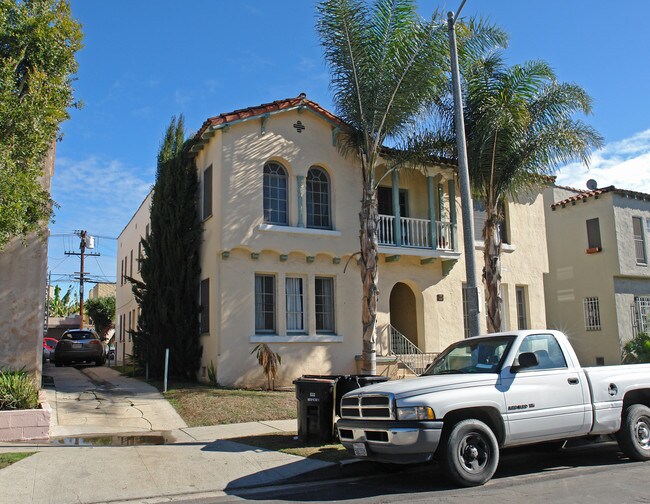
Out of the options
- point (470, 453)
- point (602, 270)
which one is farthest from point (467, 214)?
point (602, 270)

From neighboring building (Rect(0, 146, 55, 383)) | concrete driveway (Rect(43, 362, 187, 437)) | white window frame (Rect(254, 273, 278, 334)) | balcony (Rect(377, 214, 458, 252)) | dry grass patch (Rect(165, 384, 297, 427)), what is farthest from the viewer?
balcony (Rect(377, 214, 458, 252))

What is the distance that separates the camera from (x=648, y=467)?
26.6ft

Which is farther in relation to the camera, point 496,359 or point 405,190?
point 405,190

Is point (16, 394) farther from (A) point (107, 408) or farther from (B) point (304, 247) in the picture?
(B) point (304, 247)

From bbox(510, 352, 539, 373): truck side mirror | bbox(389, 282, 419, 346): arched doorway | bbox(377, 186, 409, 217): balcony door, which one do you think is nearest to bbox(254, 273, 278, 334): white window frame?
bbox(377, 186, 409, 217): balcony door

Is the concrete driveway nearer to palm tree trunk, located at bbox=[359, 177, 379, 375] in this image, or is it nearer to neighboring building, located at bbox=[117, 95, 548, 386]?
neighboring building, located at bbox=[117, 95, 548, 386]

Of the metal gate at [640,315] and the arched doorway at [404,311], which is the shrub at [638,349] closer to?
the metal gate at [640,315]

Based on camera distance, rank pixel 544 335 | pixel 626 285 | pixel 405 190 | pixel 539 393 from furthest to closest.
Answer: pixel 626 285
pixel 405 190
pixel 544 335
pixel 539 393

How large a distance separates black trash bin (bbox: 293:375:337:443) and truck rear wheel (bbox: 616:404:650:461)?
4.05 metres

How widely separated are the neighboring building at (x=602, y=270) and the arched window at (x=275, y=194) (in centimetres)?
1403

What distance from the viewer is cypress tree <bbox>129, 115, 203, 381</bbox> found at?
16.9 meters

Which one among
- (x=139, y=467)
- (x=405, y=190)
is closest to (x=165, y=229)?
(x=405, y=190)

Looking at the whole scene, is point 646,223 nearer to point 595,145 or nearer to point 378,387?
point 595,145

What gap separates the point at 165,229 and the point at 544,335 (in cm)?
1198
